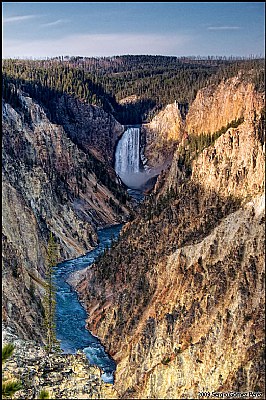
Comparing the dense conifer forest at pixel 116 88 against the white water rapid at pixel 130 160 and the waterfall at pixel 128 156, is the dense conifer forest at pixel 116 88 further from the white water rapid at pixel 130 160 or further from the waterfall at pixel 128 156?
the white water rapid at pixel 130 160

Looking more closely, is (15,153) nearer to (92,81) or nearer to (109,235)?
(109,235)

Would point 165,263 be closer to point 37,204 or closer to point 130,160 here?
point 37,204

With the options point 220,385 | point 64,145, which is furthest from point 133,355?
point 64,145

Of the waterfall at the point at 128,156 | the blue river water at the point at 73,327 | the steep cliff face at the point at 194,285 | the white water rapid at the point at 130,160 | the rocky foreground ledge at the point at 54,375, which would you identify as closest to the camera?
the rocky foreground ledge at the point at 54,375

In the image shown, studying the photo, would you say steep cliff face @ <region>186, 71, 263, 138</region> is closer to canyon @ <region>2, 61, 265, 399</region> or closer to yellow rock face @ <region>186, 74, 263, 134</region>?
yellow rock face @ <region>186, 74, 263, 134</region>

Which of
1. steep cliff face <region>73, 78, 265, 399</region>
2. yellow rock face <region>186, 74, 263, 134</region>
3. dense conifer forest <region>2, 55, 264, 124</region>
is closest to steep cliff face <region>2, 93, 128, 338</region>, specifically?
steep cliff face <region>73, 78, 265, 399</region>

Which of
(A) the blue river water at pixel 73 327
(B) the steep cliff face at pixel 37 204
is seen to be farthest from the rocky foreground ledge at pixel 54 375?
(A) the blue river water at pixel 73 327

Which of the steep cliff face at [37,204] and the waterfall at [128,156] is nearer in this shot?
the steep cliff face at [37,204]
